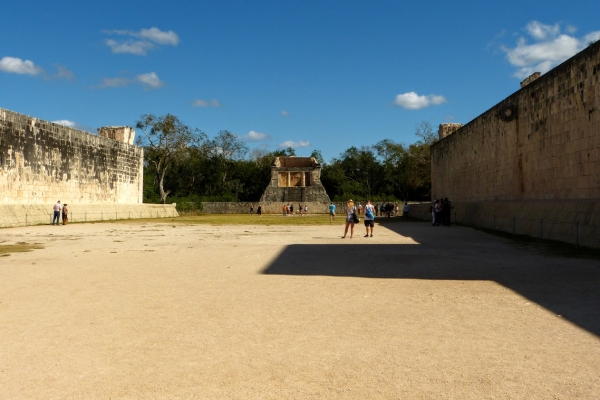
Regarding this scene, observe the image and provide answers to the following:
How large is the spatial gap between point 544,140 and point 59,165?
67.0 ft

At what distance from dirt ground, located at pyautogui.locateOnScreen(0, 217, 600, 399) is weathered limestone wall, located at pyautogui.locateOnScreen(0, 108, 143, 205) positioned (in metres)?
14.6

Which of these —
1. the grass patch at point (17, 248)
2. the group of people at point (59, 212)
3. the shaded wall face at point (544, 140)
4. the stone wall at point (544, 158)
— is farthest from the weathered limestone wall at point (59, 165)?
the shaded wall face at point (544, 140)

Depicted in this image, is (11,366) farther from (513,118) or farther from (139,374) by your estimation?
(513,118)

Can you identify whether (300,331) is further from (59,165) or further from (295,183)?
(295,183)

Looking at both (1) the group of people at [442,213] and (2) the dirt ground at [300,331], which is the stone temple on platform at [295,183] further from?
(2) the dirt ground at [300,331]

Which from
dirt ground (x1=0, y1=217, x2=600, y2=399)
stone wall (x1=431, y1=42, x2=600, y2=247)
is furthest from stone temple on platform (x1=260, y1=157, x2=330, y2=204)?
dirt ground (x1=0, y1=217, x2=600, y2=399)

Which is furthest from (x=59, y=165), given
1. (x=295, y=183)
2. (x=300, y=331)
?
(x=295, y=183)

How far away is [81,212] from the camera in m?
25.2

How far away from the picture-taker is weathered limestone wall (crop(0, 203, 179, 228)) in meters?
20.0

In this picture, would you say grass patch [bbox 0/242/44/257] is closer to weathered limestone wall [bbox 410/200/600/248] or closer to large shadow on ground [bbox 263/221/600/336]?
large shadow on ground [bbox 263/221/600/336]

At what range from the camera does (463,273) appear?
7.54 meters

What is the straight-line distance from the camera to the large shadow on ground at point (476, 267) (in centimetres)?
558

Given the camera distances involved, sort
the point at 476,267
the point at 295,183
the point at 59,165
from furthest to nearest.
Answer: the point at 295,183
the point at 59,165
the point at 476,267

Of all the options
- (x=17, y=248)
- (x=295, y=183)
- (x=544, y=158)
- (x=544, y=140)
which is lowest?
(x=17, y=248)
